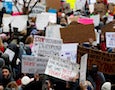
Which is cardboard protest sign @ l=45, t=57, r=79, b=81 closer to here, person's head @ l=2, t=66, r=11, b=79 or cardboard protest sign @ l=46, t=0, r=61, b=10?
person's head @ l=2, t=66, r=11, b=79

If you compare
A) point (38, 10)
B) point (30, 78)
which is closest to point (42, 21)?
point (38, 10)

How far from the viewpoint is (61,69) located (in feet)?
23.8

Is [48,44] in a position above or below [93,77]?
above

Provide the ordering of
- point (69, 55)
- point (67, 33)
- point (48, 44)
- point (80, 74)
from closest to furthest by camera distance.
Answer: point (80, 74)
point (48, 44)
point (69, 55)
point (67, 33)

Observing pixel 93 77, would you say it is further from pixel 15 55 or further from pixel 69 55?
pixel 15 55

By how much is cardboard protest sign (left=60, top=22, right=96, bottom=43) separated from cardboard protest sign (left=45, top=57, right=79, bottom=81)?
2.70m

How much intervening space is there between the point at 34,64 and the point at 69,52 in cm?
148

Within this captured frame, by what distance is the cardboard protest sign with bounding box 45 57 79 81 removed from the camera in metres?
7.15

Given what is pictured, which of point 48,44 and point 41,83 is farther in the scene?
point 48,44

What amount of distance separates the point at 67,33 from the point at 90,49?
4.34 feet

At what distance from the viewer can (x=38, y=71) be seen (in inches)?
292

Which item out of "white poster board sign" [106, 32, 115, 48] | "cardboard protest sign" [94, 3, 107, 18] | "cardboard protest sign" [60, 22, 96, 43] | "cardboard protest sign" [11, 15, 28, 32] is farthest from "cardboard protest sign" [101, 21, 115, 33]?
"cardboard protest sign" [94, 3, 107, 18]

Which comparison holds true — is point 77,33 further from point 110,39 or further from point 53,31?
point 110,39

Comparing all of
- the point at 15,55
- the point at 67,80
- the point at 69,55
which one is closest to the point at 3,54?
the point at 15,55
